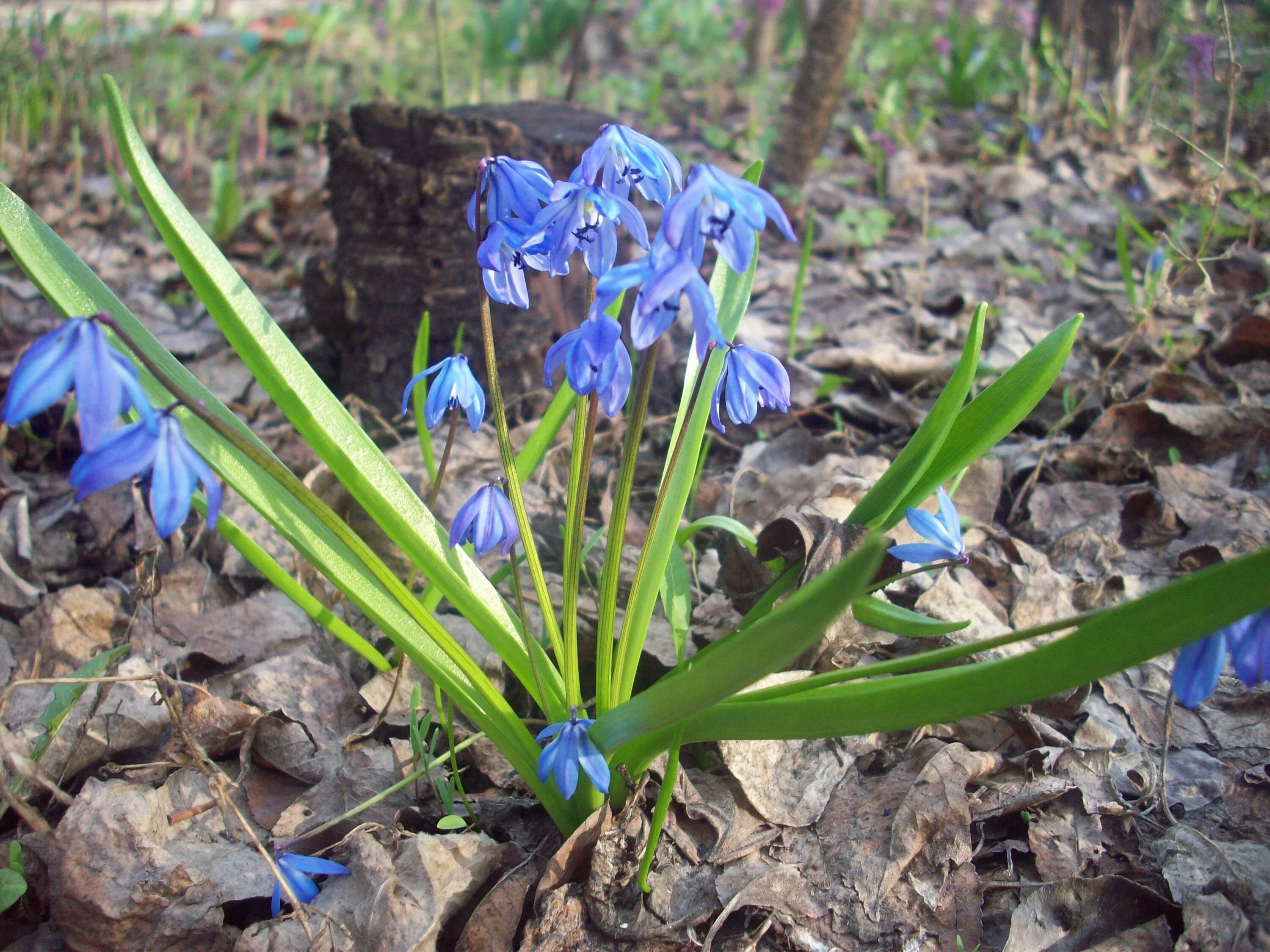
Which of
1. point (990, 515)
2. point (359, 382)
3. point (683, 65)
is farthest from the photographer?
point (683, 65)

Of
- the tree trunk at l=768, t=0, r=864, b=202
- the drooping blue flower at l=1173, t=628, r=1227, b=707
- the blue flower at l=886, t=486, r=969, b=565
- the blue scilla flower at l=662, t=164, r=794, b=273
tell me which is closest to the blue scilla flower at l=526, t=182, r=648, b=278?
the blue scilla flower at l=662, t=164, r=794, b=273

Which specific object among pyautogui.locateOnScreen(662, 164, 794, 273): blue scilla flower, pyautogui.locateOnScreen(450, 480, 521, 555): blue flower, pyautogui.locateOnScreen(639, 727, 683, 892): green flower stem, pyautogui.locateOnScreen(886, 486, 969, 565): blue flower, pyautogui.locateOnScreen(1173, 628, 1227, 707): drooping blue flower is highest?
pyautogui.locateOnScreen(662, 164, 794, 273): blue scilla flower

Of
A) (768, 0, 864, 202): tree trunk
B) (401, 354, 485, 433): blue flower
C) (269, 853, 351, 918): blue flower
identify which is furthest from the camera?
(768, 0, 864, 202): tree trunk

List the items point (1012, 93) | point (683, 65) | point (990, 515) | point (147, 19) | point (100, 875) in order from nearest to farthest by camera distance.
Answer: point (100, 875), point (990, 515), point (1012, 93), point (683, 65), point (147, 19)

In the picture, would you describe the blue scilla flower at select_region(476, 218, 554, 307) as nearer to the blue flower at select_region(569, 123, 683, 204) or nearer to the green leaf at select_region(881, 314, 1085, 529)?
the blue flower at select_region(569, 123, 683, 204)

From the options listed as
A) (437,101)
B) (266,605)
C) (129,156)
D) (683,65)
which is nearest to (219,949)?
(266,605)

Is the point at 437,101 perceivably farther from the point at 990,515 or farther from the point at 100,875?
the point at 100,875

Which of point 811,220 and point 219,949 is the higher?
point 811,220

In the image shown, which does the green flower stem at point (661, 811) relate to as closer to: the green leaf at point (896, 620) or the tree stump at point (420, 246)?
the green leaf at point (896, 620)
